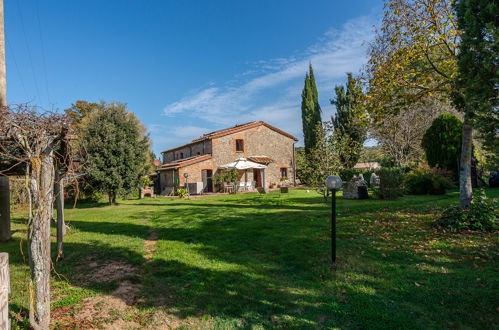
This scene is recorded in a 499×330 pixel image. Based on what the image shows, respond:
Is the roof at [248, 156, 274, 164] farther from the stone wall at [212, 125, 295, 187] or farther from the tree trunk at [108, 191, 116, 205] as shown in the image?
the tree trunk at [108, 191, 116, 205]

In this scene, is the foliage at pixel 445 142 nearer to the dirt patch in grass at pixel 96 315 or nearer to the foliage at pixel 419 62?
the foliage at pixel 419 62

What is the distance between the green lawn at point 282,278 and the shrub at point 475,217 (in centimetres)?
37

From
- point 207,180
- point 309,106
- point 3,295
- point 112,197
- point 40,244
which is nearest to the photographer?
point 3,295

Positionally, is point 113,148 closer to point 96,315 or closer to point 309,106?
point 96,315

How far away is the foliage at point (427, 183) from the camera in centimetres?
1462

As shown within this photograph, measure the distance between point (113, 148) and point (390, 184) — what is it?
15110 millimetres

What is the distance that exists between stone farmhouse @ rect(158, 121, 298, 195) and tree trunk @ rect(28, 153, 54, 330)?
19575 millimetres

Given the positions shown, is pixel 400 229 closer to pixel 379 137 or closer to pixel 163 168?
pixel 379 137

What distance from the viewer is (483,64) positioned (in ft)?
14.5

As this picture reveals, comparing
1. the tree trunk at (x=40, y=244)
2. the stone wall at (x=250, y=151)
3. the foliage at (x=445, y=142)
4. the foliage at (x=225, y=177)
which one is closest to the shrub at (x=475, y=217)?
the tree trunk at (x=40, y=244)

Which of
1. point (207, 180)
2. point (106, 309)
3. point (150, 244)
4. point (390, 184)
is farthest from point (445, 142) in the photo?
point (106, 309)

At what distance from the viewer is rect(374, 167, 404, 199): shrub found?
13.7 metres

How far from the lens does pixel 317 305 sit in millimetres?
3738

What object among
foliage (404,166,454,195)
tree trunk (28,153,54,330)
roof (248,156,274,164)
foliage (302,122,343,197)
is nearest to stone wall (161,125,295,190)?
roof (248,156,274,164)
